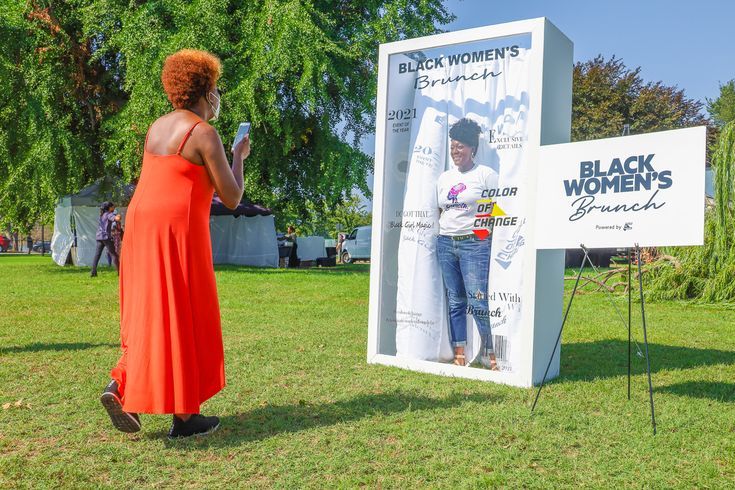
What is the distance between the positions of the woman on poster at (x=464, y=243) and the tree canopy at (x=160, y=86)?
1166cm

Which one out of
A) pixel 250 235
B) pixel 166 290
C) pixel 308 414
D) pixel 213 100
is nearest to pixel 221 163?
pixel 213 100

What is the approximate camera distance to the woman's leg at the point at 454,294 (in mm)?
6000

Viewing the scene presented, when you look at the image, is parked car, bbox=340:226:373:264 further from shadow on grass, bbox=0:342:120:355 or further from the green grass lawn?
shadow on grass, bbox=0:342:120:355

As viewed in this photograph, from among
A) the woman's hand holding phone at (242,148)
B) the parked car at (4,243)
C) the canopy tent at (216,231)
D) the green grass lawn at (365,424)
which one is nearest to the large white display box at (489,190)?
the green grass lawn at (365,424)

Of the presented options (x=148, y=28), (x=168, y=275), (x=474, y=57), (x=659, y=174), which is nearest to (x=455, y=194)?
(x=474, y=57)

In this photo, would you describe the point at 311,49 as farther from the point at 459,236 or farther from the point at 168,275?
the point at 168,275

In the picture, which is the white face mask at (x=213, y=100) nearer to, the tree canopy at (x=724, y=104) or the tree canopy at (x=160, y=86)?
the tree canopy at (x=160, y=86)

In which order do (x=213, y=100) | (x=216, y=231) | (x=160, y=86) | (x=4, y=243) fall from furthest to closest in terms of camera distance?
(x=4, y=243), (x=216, y=231), (x=160, y=86), (x=213, y=100)

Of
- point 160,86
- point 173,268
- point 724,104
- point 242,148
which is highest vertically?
point 724,104

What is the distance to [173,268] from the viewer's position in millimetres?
3842

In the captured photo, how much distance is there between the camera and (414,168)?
6309mm

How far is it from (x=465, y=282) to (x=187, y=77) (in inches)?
121

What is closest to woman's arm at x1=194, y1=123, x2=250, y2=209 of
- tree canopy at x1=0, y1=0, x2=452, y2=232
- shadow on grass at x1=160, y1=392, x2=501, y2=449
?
shadow on grass at x1=160, y1=392, x2=501, y2=449

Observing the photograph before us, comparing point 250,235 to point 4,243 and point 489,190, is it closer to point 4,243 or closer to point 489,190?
point 489,190
